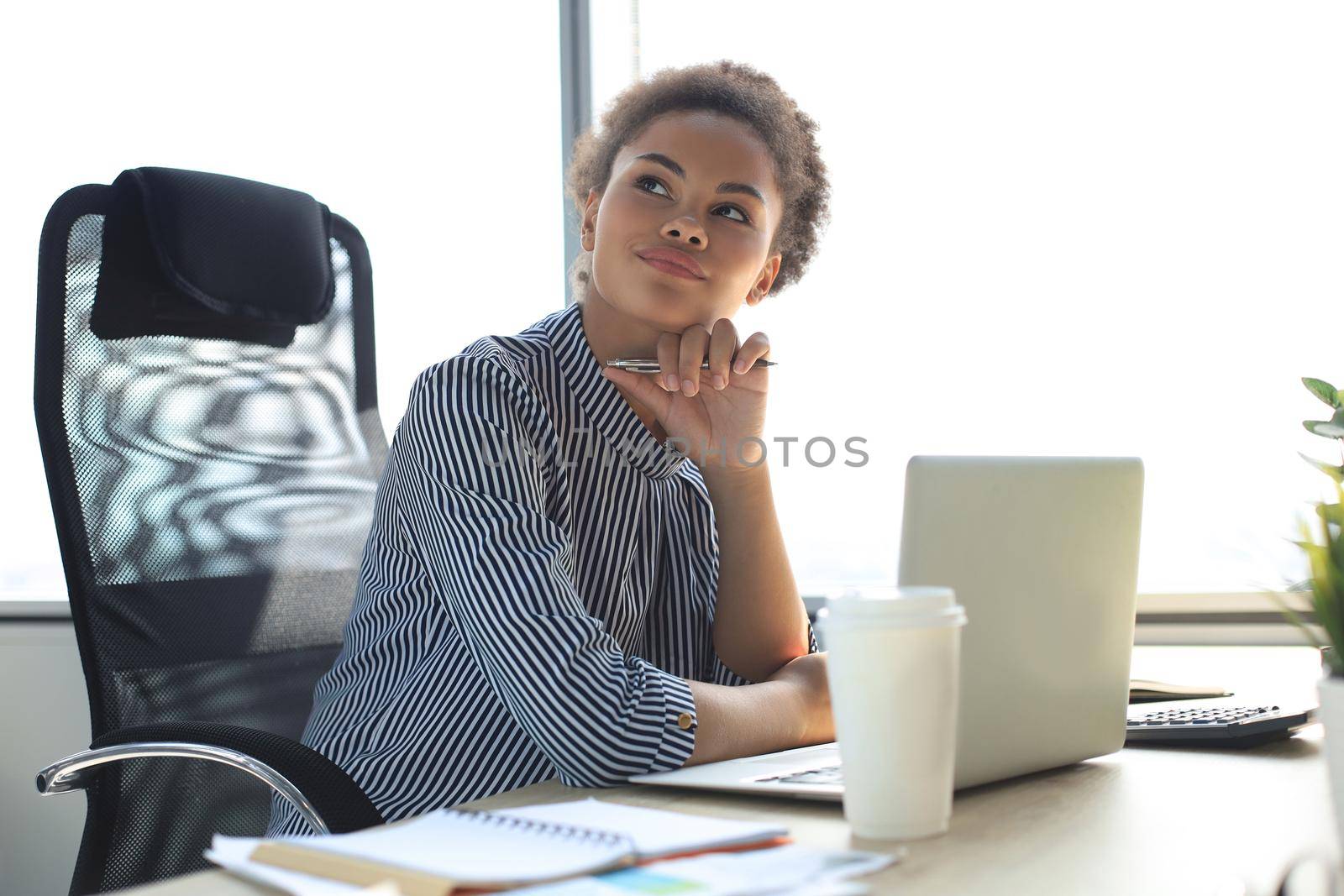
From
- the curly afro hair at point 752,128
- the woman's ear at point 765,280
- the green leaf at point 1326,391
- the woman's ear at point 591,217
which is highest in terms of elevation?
the curly afro hair at point 752,128

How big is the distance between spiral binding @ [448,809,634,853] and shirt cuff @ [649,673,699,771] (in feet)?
0.85

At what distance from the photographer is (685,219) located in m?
1.39

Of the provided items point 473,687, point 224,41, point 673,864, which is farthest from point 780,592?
point 224,41

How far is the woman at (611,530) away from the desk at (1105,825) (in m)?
0.13

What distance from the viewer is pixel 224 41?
247cm

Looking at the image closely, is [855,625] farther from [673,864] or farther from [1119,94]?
[1119,94]

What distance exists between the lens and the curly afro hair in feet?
5.07

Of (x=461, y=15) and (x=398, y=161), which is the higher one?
(x=461, y=15)

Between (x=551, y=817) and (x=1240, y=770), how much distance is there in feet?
1.78

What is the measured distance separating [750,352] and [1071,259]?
0.97m

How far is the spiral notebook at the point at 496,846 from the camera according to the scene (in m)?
0.57

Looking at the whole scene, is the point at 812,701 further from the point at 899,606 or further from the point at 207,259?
the point at 207,259

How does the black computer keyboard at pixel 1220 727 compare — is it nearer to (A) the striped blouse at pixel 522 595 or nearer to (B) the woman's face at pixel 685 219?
(A) the striped blouse at pixel 522 595

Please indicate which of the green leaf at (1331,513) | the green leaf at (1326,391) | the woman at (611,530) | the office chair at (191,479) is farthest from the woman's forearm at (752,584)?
the green leaf at (1331,513)
